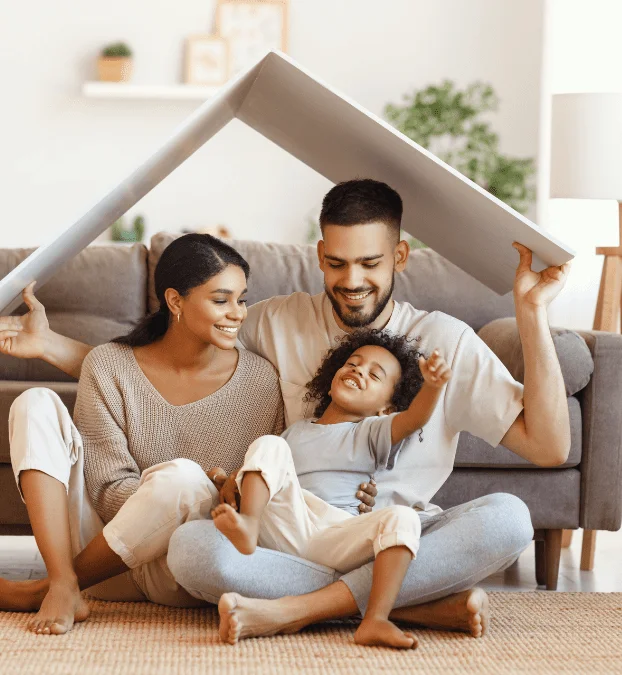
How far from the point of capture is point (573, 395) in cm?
249

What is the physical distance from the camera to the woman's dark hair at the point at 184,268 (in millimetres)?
1996

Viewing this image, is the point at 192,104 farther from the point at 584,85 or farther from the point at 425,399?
the point at 425,399

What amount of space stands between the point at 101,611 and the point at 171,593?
13 cm

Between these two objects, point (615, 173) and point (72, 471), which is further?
point (615, 173)

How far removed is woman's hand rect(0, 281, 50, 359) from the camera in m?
2.02

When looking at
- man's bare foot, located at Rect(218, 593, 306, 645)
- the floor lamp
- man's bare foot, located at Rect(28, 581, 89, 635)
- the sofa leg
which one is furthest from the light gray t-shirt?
the floor lamp

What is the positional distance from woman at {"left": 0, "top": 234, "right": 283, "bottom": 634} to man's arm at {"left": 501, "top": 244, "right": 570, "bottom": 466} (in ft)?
1.71

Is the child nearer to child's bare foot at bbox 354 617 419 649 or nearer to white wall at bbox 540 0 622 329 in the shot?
child's bare foot at bbox 354 617 419 649

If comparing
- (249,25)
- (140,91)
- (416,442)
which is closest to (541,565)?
(416,442)

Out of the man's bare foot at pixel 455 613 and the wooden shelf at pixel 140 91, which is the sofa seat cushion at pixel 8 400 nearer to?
the man's bare foot at pixel 455 613

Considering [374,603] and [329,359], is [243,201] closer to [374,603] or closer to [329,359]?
[329,359]

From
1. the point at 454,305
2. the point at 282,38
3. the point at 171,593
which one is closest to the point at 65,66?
the point at 282,38

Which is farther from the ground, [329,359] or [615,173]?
[615,173]

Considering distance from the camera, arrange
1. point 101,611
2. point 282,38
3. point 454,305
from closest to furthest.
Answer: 1. point 101,611
2. point 454,305
3. point 282,38
